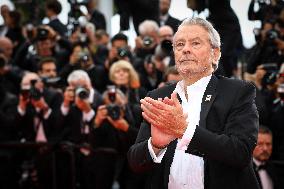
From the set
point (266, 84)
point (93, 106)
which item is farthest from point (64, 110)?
point (266, 84)

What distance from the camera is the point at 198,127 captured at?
7.63 feet

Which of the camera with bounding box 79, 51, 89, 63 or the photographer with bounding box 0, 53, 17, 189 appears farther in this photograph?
the camera with bounding box 79, 51, 89, 63

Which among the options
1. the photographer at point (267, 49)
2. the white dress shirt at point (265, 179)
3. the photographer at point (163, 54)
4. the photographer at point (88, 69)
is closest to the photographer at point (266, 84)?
the photographer at point (267, 49)

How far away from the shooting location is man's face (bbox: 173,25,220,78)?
2490 millimetres

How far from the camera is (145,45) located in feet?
A: 22.6

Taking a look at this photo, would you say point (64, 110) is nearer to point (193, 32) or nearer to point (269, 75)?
point (269, 75)

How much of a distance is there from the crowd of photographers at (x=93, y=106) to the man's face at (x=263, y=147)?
256mm

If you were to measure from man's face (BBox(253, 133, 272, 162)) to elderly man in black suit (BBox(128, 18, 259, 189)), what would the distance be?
7.60 ft

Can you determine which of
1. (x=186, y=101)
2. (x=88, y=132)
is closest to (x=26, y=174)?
(x=88, y=132)

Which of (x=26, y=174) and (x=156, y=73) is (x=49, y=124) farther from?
(x=156, y=73)

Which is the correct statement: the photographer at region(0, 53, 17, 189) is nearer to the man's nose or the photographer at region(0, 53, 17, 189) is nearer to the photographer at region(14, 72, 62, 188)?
the photographer at region(14, 72, 62, 188)

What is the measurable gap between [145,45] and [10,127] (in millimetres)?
1871

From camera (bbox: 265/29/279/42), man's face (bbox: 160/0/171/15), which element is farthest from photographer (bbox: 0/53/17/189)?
camera (bbox: 265/29/279/42)

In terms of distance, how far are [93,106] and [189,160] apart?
3466 mm
